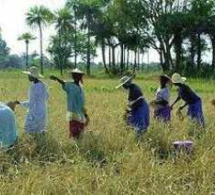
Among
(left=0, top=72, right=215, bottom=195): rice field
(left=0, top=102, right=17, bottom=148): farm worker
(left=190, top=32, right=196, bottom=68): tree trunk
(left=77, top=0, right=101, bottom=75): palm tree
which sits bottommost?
(left=0, top=72, right=215, bottom=195): rice field

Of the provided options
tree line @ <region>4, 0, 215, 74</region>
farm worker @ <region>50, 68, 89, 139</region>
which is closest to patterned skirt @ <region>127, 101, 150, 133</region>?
farm worker @ <region>50, 68, 89, 139</region>

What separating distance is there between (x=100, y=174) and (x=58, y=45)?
57178 mm

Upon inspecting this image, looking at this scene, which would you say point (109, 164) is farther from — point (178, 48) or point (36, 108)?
point (178, 48)

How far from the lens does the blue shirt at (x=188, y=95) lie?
386 inches

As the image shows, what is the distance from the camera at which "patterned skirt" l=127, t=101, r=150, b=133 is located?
28.9 ft

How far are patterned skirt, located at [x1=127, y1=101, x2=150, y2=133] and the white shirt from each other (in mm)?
1391

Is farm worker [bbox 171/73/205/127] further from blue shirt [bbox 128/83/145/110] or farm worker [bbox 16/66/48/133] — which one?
farm worker [bbox 16/66/48/133]

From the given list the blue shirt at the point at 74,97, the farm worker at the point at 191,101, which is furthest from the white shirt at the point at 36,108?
the farm worker at the point at 191,101

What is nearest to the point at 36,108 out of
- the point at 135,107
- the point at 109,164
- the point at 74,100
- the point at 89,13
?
the point at 74,100

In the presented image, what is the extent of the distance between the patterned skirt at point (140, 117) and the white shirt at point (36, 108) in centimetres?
139

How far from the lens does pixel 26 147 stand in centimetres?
679

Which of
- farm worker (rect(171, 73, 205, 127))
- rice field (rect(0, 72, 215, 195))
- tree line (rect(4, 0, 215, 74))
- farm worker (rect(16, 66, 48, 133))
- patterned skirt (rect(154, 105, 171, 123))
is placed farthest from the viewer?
tree line (rect(4, 0, 215, 74))

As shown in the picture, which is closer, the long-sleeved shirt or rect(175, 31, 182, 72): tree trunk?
the long-sleeved shirt

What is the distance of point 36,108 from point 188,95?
9.43 feet
